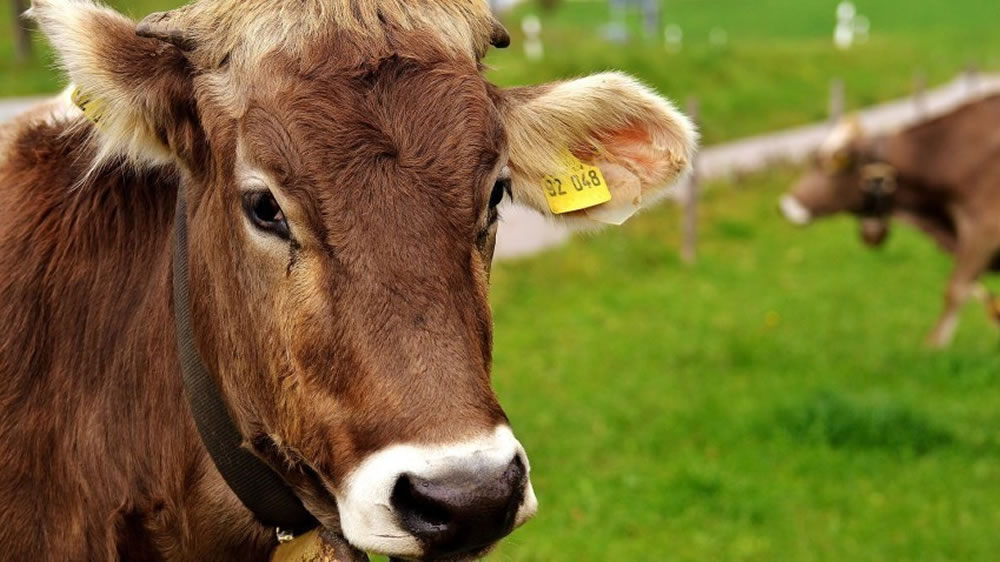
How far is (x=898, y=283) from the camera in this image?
11234 millimetres

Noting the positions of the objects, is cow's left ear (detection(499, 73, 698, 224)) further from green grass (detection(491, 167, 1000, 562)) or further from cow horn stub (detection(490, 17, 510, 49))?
green grass (detection(491, 167, 1000, 562))

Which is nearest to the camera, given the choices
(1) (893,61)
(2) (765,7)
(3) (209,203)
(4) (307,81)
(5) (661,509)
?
(4) (307,81)

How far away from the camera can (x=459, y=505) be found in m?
2.15

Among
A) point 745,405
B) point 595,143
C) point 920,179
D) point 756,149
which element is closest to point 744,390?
point 745,405

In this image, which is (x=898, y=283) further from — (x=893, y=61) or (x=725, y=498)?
(x=893, y=61)

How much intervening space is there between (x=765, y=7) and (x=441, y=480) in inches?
1690

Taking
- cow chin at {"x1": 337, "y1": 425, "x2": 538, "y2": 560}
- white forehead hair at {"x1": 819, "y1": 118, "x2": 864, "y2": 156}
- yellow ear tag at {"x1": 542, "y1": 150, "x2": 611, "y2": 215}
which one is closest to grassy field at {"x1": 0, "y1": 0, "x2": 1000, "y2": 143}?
white forehead hair at {"x1": 819, "y1": 118, "x2": 864, "y2": 156}

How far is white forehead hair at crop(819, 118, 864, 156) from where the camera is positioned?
36.6 ft

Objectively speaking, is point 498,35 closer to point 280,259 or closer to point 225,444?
point 280,259

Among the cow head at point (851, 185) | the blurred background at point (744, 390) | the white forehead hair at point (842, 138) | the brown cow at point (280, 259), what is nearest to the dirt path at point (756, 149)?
the blurred background at point (744, 390)

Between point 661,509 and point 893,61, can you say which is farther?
point 893,61

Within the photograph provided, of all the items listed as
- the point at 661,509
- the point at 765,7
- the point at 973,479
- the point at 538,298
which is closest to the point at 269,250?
the point at 661,509

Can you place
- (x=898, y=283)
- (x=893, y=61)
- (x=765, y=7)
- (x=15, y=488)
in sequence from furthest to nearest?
(x=765, y=7)
(x=893, y=61)
(x=898, y=283)
(x=15, y=488)

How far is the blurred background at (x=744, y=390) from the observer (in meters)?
5.95
